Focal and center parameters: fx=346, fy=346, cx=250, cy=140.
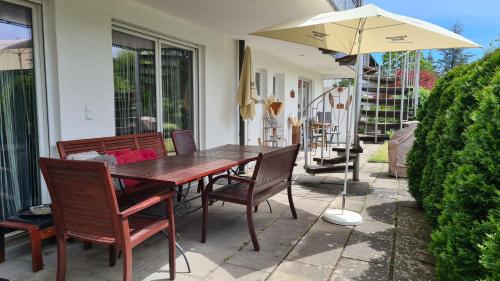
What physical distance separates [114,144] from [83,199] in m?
1.82

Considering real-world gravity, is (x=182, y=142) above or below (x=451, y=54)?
below

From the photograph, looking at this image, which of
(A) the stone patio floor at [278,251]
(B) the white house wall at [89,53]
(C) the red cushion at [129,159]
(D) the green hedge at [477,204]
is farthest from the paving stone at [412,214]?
(B) the white house wall at [89,53]

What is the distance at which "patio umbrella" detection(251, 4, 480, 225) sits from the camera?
3.31m

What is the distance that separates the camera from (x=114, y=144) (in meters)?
3.81

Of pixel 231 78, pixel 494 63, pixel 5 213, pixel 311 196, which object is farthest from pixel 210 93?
pixel 494 63

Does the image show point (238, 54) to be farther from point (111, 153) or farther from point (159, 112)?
point (111, 153)

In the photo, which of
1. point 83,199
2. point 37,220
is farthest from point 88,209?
point 37,220

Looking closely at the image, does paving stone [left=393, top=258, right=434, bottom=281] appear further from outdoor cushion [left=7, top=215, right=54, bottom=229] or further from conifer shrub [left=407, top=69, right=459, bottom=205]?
outdoor cushion [left=7, top=215, right=54, bottom=229]

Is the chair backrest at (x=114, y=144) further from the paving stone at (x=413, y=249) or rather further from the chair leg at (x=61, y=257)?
the paving stone at (x=413, y=249)

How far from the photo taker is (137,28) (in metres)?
Answer: 4.31

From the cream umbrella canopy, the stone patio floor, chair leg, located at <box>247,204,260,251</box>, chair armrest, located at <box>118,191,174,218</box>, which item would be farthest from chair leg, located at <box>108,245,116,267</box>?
the cream umbrella canopy

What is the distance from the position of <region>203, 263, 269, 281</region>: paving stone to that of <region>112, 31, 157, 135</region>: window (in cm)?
236

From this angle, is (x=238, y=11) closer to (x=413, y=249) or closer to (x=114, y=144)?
(x=114, y=144)

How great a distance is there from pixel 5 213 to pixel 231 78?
4133mm
